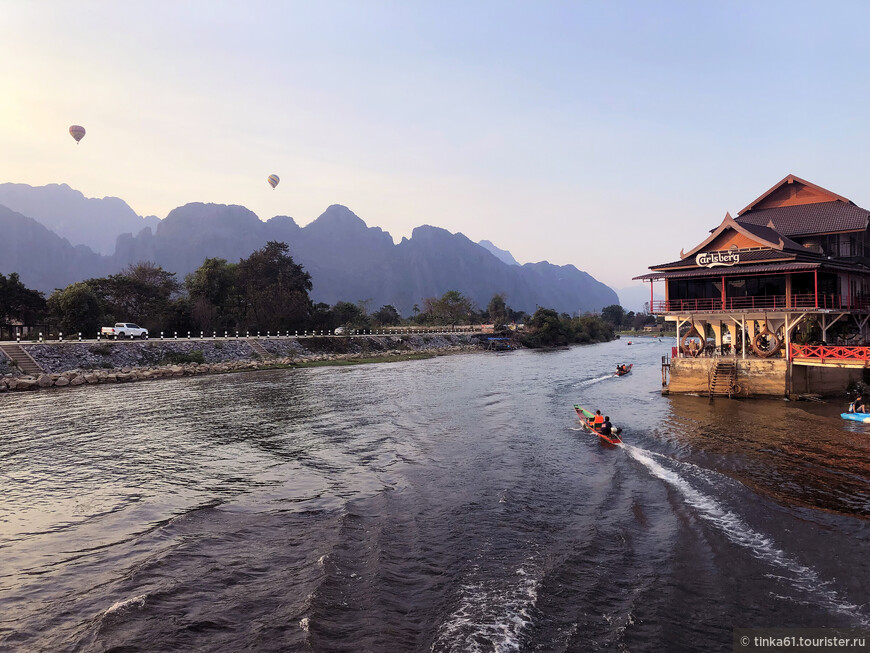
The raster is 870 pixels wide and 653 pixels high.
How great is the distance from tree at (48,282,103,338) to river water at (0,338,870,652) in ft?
140

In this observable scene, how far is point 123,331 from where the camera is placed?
223ft

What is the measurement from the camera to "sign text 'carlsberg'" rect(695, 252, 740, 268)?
39.1 meters

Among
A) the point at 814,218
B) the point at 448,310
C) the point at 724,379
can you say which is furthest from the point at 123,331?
the point at 448,310

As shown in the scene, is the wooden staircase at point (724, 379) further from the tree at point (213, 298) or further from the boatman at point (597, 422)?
the tree at point (213, 298)

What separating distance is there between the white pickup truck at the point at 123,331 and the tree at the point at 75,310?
1.91 m

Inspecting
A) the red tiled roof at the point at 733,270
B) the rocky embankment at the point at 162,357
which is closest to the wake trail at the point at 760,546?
the red tiled roof at the point at 733,270

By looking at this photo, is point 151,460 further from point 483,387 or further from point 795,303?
point 795,303

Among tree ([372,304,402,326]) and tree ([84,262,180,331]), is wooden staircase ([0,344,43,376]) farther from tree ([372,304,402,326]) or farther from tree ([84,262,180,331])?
tree ([372,304,402,326])

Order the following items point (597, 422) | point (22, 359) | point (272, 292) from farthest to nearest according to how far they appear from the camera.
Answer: point (272, 292), point (22, 359), point (597, 422)

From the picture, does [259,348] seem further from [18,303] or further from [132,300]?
[18,303]

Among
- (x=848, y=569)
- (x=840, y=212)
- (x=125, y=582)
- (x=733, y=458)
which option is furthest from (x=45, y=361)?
(x=840, y=212)

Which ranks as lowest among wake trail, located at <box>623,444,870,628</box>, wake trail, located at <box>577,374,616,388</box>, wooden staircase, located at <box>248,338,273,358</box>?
wake trail, located at <box>623,444,870,628</box>

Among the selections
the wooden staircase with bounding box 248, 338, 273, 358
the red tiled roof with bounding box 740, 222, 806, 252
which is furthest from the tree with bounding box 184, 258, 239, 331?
the red tiled roof with bounding box 740, 222, 806, 252

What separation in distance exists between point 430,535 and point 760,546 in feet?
28.1
